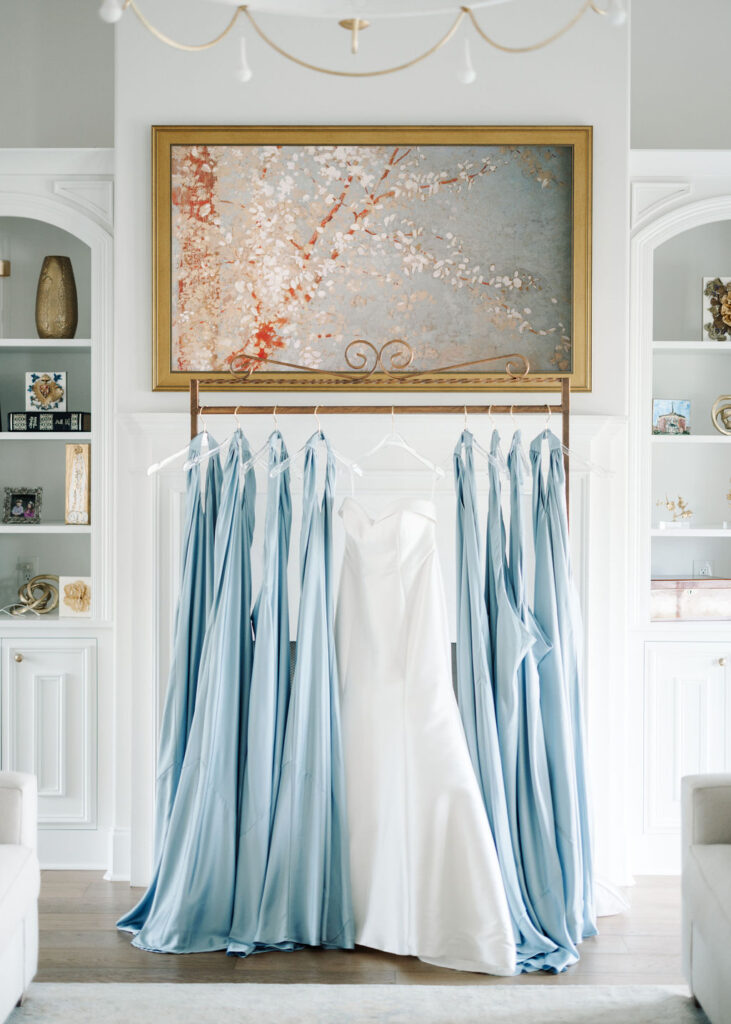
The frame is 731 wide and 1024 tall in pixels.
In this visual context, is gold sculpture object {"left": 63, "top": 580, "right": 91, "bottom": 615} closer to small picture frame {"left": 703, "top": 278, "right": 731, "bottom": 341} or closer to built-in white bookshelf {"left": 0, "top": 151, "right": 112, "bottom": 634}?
built-in white bookshelf {"left": 0, "top": 151, "right": 112, "bottom": 634}

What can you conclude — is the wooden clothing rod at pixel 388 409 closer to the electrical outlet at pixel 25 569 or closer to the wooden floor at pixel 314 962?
the electrical outlet at pixel 25 569

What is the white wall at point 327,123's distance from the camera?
3.03m

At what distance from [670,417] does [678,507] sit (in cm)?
35

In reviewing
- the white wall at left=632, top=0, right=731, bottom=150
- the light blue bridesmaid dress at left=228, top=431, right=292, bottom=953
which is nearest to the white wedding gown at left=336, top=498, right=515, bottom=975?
the light blue bridesmaid dress at left=228, top=431, right=292, bottom=953

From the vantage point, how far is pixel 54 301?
3289 mm

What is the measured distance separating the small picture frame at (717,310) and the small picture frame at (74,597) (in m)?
2.40

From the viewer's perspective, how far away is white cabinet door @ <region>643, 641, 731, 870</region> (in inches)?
126

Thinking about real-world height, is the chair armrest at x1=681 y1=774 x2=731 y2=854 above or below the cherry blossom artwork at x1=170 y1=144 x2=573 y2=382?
below

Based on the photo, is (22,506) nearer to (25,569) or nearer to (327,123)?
(25,569)

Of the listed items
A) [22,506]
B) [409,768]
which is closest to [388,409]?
[409,768]

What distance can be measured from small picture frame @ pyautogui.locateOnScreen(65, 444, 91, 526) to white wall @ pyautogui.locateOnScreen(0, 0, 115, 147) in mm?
1227

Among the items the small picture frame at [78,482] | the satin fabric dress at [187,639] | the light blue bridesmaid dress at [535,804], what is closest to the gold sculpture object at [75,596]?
the small picture frame at [78,482]

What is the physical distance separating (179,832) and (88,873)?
2.68 feet

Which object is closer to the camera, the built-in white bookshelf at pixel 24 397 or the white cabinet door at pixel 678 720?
the white cabinet door at pixel 678 720
